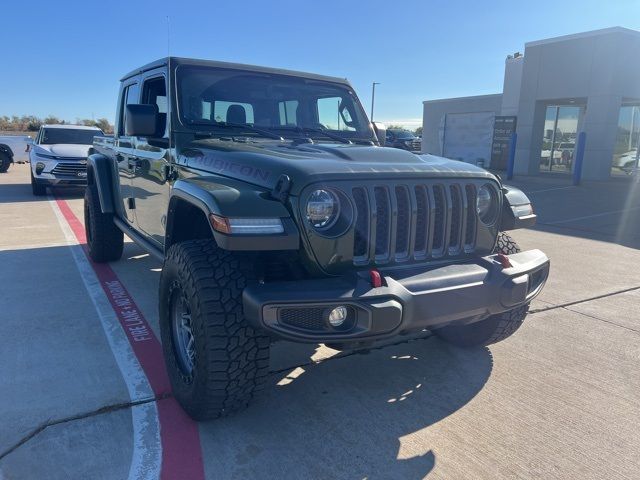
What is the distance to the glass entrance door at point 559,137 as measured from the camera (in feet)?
58.1

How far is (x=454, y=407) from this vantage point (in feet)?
9.73

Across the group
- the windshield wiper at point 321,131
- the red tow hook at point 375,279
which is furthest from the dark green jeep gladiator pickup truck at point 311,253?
the windshield wiper at point 321,131

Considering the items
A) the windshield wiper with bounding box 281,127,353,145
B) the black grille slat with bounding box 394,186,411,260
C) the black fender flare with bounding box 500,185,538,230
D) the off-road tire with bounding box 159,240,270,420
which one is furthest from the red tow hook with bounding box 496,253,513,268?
the windshield wiper with bounding box 281,127,353,145

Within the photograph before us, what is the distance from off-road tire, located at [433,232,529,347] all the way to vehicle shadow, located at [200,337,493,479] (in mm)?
111

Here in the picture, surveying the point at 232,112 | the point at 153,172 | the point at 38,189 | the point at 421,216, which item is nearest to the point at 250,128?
the point at 232,112

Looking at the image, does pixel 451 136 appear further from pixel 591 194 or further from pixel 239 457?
pixel 239 457

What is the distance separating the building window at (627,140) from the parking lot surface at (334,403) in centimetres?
1409

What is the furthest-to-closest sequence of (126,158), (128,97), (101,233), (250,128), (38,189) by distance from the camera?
(38,189) < (101,233) < (128,97) < (126,158) < (250,128)

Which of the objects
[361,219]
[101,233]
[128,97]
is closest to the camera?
[361,219]

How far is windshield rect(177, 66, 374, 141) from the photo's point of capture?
3.70 meters

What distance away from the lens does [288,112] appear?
13.2 ft

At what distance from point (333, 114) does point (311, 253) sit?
2.12m

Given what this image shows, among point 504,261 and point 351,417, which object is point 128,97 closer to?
point 351,417

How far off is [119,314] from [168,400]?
1599 millimetres
